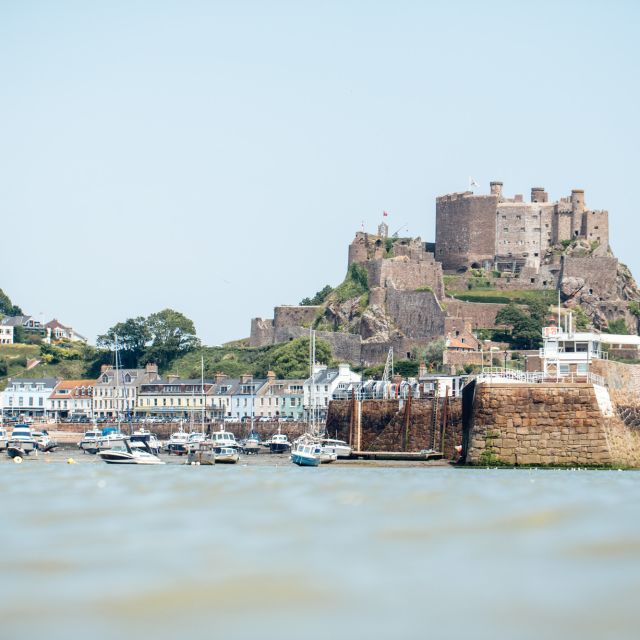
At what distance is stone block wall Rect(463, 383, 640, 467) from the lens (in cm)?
4134

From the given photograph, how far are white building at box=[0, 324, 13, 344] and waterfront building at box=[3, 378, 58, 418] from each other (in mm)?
28192

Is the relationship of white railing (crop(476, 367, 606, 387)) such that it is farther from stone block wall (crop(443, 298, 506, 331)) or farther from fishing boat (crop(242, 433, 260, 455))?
stone block wall (crop(443, 298, 506, 331))

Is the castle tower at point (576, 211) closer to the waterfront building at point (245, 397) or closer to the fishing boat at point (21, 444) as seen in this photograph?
the waterfront building at point (245, 397)

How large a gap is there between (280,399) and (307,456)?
168ft

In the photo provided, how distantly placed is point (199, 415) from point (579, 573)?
99606 mm

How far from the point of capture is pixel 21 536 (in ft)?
66.1

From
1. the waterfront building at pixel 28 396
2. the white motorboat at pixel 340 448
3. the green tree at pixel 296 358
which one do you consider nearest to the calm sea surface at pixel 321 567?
the white motorboat at pixel 340 448

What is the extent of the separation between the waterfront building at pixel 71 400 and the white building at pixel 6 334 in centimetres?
3109

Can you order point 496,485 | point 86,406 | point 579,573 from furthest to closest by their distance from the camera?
point 86,406 < point 496,485 < point 579,573

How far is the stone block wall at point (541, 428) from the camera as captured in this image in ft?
136

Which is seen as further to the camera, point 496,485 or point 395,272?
point 395,272

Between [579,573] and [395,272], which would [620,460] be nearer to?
[579,573]

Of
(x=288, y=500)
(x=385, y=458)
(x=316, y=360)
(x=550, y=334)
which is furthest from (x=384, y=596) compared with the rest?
(x=316, y=360)

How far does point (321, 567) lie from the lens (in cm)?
1677
